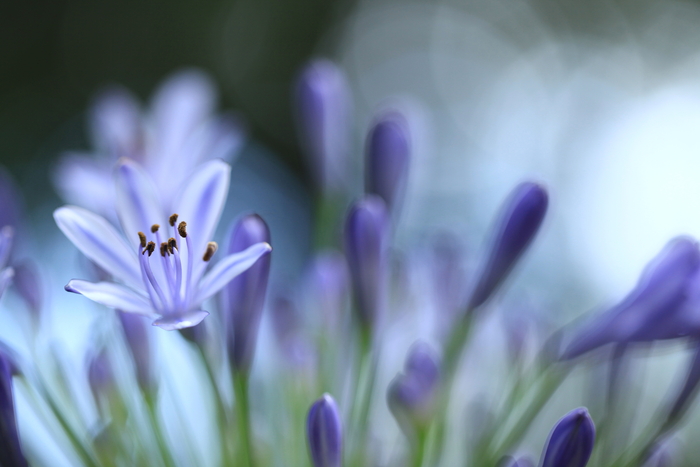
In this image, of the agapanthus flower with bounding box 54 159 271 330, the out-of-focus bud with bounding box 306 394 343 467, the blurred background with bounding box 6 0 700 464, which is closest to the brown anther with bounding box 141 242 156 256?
the agapanthus flower with bounding box 54 159 271 330

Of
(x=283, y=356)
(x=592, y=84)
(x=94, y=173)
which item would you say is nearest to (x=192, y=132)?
(x=94, y=173)

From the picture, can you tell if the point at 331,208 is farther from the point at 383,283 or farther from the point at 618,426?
the point at 618,426

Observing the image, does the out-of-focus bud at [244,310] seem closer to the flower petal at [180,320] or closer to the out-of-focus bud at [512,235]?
the flower petal at [180,320]

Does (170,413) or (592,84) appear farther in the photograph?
(592,84)

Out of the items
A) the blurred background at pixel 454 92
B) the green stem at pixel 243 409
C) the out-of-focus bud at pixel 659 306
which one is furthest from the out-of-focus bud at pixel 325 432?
the blurred background at pixel 454 92

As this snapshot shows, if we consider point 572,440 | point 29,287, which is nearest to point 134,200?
point 29,287

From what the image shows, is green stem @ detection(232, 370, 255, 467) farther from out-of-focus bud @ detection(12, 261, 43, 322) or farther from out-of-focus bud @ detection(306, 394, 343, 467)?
out-of-focus bud @ detection(12, 261, 43, 322)
